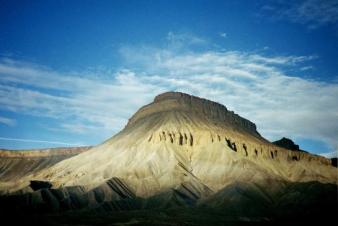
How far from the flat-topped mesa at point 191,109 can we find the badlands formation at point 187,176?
51cm

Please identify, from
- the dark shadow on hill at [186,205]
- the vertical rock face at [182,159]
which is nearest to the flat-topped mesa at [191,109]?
the vertical rock face at [182,159]

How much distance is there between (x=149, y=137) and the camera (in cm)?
16012

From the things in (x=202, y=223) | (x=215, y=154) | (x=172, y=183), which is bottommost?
(x=202, y=223)

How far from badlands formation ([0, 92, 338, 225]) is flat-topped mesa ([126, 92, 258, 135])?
0.51 metres

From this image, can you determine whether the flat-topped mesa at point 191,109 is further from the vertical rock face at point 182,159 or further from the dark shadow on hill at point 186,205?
the dark shadow on hill at point 186,205

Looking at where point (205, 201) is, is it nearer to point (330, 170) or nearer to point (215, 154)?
point (215, 154)

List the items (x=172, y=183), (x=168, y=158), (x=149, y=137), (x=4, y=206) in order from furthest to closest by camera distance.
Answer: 1. (x=149, y=137)
2. (x=168, y=158)
3. (x=172, y=183)
4. (x=4, y=206)

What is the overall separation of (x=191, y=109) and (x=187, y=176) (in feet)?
158

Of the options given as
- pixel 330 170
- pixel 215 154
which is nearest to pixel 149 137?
pixel 215 154

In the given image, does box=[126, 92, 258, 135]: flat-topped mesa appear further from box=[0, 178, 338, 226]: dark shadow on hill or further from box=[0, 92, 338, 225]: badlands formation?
box=[0, 178, 338, 226]: dark shadow on hill

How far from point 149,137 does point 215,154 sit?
24.6 m

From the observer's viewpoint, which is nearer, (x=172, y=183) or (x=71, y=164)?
(x=172, y=183)

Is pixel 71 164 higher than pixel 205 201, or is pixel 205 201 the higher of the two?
pixel 71 164

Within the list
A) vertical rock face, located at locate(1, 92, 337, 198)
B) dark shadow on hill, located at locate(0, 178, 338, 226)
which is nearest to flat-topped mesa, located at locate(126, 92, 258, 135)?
vertical rock face, located at locate(1, 92, 337, 198)
